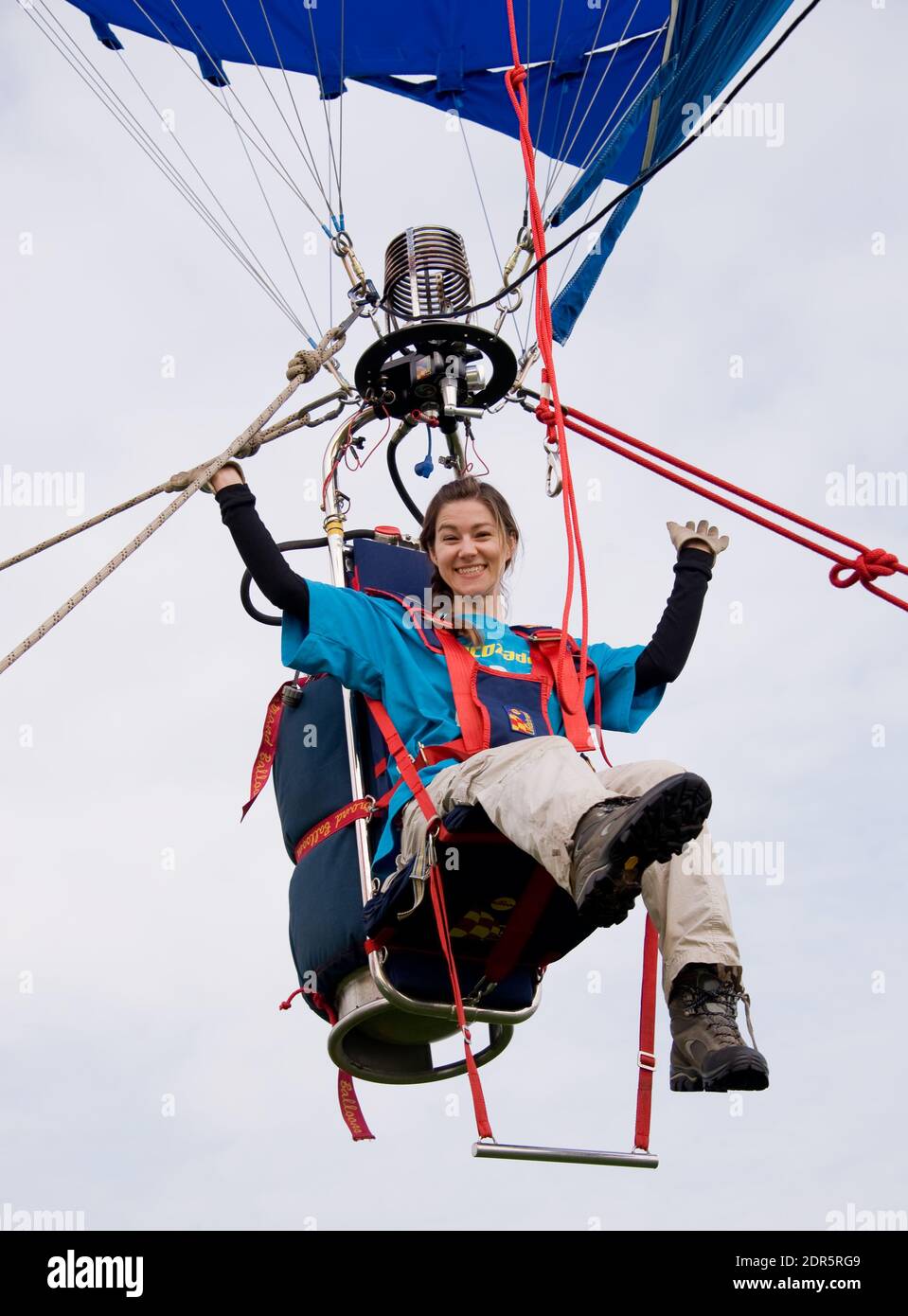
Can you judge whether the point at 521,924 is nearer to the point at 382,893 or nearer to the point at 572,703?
the point at 382,893

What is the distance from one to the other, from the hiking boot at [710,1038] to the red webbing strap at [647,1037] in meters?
0.17

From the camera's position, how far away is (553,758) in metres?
3.46

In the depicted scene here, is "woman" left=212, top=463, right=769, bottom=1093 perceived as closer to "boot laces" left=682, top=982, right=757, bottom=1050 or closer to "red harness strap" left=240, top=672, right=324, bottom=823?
"boot laces" left=682, top=982, right=757, bottom=1050

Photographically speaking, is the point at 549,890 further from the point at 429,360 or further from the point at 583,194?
the point at 583,194

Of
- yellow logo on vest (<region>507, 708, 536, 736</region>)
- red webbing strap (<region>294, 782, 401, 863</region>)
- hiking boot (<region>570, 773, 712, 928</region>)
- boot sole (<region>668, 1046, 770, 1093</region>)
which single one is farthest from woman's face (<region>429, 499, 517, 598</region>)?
boot sole (<region>668, 1046, 770, 1093</region>)

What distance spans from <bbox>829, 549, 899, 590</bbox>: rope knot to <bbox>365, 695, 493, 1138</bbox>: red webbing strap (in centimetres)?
115

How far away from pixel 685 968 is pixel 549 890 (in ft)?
1.47

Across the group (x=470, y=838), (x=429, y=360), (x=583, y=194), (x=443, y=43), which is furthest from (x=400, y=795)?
(x=443, y=43)

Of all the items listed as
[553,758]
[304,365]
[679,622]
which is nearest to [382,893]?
[553,758]

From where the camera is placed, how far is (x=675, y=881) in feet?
11.6

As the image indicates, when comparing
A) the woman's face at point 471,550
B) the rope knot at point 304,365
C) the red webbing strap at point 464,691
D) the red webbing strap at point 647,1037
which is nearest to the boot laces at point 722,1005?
the red webbing strap at point 647,1037

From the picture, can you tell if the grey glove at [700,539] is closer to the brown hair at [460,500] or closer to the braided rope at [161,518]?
the brown hair at [460,500]

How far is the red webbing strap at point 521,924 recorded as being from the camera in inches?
148

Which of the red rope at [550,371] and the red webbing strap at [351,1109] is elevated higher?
the red rope at [550,371]
